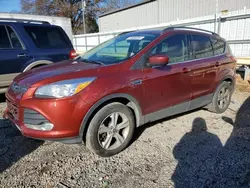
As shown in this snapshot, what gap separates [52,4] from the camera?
114 feet

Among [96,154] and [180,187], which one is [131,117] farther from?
[180,187]

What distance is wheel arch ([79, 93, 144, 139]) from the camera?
2645 mm

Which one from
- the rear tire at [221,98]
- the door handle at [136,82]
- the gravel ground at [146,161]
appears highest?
the door handle at [136,82]

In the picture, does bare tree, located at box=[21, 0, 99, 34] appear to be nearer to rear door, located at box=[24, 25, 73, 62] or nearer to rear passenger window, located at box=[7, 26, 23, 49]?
rear door, located at box=[24, 25, 73, 62]

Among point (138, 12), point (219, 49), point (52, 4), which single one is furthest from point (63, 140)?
point (52, 4)

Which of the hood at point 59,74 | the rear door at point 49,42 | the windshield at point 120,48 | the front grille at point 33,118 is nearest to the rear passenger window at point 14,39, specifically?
the rear door at point 49,42

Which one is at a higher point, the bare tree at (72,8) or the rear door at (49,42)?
the bare tree at (72,8)

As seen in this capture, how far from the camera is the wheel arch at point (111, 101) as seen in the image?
264 centimetres

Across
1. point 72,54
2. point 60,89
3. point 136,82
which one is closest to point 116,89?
point 136,82

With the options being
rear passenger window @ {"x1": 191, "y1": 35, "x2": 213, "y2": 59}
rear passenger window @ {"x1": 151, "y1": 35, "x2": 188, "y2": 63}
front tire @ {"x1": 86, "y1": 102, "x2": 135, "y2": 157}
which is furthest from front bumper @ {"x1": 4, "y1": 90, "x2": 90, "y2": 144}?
rear passenger window @ {"x1": 191, "y1": 35, "x2": 213, "y2": 59}

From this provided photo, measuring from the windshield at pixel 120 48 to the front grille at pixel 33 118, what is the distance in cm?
117

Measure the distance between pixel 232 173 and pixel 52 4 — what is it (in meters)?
38.4

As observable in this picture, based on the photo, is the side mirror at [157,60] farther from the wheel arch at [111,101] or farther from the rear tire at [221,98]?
the rear tire at [221,98]

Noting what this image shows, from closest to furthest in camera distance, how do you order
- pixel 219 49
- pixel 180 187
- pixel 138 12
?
pixel 180 187
pixel 219 49
pixel 138 12
